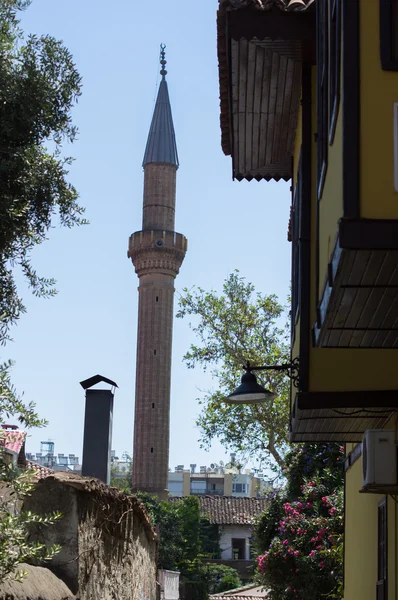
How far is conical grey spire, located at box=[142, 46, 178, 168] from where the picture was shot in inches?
2434

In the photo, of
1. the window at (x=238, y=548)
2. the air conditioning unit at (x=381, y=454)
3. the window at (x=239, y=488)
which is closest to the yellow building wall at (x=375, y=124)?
the air conditioning unit at (x=381, y=454)

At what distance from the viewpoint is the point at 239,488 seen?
324 ft

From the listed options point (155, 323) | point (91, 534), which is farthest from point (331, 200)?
point (155, 323)

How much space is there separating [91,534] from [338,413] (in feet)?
8.08

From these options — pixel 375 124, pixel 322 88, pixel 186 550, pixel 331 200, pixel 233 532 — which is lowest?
pixel 186 550

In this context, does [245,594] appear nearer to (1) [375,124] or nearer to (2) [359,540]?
(2) [359,540]

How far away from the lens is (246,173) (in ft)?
33.3

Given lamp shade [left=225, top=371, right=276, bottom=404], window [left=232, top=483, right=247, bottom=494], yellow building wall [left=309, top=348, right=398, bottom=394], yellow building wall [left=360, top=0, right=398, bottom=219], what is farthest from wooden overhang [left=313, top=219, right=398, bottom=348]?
window [left=232, top=483, right=247, bottom=494]

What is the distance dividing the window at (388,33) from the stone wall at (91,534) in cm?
453

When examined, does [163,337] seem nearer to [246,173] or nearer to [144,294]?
[144,294]

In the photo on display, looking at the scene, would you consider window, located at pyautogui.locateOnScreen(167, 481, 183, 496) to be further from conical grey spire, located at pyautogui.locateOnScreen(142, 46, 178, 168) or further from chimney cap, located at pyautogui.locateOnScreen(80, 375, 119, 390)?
chimney cap, located at pyautogui.locateOnScreen(80, 375, 119, 390)

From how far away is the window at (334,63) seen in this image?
4.84 metres

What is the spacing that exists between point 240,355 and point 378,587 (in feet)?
69.0

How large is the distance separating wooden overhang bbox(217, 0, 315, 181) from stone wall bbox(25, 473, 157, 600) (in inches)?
129
